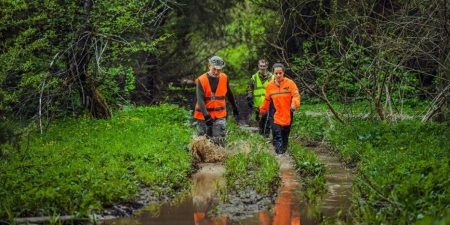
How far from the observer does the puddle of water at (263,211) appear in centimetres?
913

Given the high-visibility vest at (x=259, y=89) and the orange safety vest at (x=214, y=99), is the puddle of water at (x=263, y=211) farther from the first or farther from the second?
the high-visibility vest at (x=259, y=89)

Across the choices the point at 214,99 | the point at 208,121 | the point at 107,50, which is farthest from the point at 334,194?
the point at 107,50

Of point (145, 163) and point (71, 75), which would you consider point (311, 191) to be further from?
point (71, 75)

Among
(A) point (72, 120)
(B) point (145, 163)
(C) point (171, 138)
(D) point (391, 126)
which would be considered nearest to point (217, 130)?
(C) point (171, 138)

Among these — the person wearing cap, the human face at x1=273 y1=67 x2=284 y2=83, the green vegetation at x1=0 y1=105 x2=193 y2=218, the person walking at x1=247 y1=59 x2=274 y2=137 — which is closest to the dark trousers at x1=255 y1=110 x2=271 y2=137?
the person walking at x1=247 y1=59 x2=274 y2=137

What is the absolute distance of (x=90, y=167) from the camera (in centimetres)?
1133

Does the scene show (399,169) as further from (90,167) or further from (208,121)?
(208,121)

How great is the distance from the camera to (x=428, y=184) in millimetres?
9039

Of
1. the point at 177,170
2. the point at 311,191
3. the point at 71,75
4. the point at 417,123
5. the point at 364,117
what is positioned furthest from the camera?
the point at 364,117

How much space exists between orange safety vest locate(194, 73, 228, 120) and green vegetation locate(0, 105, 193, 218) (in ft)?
2.89

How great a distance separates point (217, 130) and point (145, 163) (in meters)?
2.95

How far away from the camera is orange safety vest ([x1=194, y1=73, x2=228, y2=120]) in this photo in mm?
14961

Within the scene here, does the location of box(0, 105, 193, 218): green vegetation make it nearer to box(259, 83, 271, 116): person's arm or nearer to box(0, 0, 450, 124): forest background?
box(0, 0, 450, 124): forest background

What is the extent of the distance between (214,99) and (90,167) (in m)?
4.29
